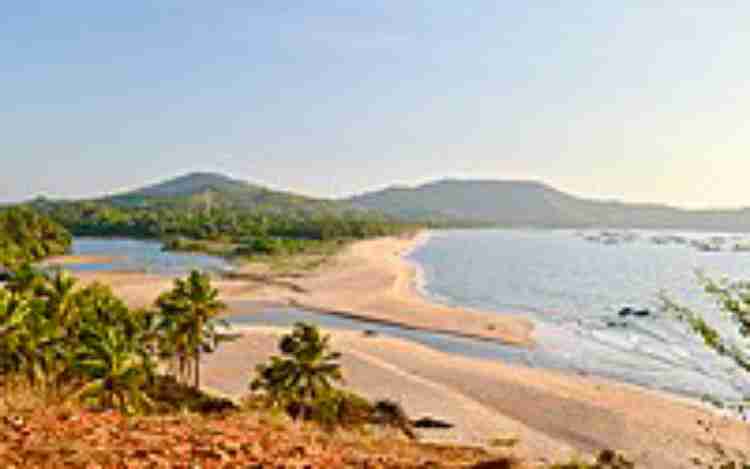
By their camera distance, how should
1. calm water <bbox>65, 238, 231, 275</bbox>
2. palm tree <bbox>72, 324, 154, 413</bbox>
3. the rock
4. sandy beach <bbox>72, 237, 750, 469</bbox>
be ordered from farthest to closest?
calm water <bbox>65, 238, 231, 275</bbox>, sandy beach <bbox>72, 237, 750, 469</bbox>, the rock, palm tree <bbox>72, 324, 154, 413</bbox>

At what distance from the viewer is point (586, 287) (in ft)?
376

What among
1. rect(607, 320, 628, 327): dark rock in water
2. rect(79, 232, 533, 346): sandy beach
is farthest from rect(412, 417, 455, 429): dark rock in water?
rect(607, 320, 628, 327): dark rock in water

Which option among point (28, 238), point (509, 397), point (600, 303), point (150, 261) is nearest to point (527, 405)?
point (509, 397)

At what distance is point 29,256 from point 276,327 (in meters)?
89.8

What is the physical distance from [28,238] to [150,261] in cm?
3377

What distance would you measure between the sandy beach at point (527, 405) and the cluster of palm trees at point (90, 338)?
6.81 meters

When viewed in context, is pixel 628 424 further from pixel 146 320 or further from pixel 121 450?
pixel 121 450

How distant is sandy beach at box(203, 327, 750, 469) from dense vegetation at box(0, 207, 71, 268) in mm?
94736

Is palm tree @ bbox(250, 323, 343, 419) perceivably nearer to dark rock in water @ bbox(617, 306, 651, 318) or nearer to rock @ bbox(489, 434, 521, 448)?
rock @ bbox(489, 434, 521, 448)

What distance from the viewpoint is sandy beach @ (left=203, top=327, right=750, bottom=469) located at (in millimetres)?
33969

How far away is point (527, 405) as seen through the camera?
40.8m

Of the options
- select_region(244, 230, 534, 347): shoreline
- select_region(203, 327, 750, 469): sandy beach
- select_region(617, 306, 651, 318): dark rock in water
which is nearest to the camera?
select_region(203, 327, 750, 469): sandy beach

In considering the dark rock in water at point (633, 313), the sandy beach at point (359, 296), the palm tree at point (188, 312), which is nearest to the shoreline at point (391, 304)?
the sandy beach at point (359, 296)

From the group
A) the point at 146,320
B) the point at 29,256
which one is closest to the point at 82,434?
the point at 146,320
